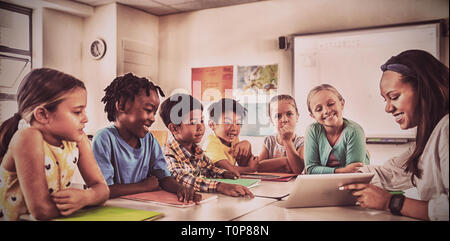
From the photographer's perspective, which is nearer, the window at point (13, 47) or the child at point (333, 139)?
the window at point (13, 47)

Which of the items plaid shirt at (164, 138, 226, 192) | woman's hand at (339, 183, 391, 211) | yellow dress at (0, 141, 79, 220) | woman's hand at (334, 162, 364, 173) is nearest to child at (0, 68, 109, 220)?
yellow dress at (0, 141, 79, 220)

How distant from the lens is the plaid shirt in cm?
165

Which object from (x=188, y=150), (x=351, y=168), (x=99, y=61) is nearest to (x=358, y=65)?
(x=351, y=168)

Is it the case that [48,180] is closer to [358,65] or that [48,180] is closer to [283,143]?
[283,143]

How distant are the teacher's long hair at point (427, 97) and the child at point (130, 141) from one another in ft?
3.27

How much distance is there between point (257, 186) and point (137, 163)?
61 centimetres

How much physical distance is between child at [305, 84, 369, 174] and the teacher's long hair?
21.2 inches

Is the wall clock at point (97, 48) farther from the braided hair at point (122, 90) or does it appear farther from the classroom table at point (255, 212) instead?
the classroom table at point (255, 212)

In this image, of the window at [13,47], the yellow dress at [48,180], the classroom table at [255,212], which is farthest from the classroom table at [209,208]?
the window at [13,47]

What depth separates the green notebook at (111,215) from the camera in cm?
120

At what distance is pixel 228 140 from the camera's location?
239 centimetres

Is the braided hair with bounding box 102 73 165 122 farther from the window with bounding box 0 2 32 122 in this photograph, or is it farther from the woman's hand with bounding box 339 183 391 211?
the woman's hand with bounding box 339 183 391 211

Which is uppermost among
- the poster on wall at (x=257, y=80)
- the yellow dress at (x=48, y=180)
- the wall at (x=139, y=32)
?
the wall at (x=139, y=32)
